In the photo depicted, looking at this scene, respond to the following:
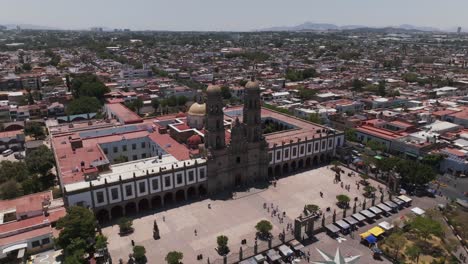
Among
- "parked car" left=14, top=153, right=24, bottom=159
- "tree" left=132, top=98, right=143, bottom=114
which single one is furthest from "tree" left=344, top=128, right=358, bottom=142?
"parked car" left=14, top=153, right=24, bottom=159

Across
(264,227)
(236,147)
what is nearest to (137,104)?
(236,147)

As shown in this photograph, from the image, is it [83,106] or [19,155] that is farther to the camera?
[83,106]

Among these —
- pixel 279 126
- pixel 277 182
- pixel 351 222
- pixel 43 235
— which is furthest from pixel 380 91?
pixel 43 235

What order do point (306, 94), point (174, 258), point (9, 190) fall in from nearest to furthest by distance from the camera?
1. point (174, 258)
2. point (9, 190)
3. point (306, 94)

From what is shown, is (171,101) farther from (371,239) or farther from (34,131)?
(371,239)

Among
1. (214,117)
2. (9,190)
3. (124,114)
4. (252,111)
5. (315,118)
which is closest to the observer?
(9,190)

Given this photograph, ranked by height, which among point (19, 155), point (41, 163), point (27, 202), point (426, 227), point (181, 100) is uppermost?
point (41, 163)

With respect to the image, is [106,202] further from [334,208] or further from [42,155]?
[334,208]
